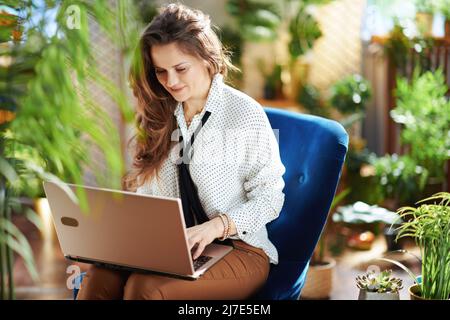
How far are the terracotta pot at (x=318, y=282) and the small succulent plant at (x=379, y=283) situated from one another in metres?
1.14

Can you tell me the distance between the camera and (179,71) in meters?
1.86

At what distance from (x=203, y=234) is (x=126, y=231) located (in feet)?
0.77

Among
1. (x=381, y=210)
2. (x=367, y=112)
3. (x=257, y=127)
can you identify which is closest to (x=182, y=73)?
(x=257, y=127)

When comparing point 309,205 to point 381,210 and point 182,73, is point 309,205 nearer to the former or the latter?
point 182,73

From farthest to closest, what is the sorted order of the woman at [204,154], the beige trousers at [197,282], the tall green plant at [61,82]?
the woman at [204,154], the beige trousers at [197,282], the tall green plant at [61,82]

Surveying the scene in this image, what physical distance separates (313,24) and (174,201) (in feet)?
10.4

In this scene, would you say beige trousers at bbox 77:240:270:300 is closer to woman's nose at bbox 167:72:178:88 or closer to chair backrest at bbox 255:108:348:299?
chair backrest at bbox 255:108:348:299

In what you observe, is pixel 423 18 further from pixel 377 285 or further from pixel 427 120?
pixel 377 285

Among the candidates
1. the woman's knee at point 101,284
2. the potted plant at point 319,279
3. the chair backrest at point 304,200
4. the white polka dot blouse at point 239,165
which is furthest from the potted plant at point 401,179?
the woman's knee at point 101,284

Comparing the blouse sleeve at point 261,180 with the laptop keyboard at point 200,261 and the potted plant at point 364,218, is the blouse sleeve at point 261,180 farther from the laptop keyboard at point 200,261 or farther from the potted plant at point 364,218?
the potted plant at point 364,218

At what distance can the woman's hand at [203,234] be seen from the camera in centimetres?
171

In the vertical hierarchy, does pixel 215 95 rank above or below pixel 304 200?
above

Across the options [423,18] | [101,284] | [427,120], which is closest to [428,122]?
[427,120]

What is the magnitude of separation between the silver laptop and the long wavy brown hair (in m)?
0.31
